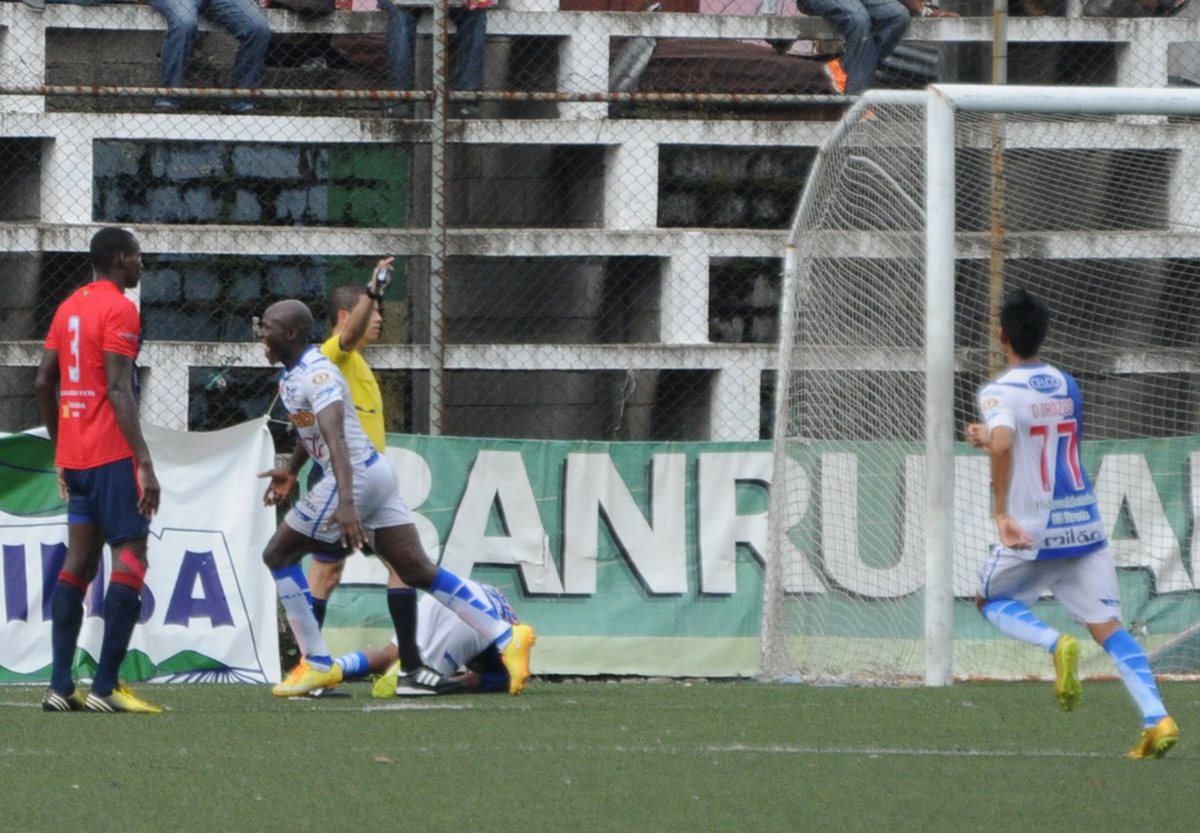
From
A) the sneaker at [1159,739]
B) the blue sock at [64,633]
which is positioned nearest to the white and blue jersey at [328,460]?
the blue sock at [64,633]

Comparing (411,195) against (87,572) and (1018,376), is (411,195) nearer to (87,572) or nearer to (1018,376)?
(87,572)

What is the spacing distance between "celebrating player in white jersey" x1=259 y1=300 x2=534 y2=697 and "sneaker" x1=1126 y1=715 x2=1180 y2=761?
9.06ft

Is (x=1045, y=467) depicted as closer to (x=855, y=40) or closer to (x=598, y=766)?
(x=598, y=766)

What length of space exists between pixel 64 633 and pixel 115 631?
262mm

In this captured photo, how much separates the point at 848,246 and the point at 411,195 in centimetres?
306

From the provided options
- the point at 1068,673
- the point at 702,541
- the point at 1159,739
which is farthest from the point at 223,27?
the point at 1159,739

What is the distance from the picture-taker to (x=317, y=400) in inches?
318

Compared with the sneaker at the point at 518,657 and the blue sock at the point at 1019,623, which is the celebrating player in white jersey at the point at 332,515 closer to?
the sneaker at the point at 518,657

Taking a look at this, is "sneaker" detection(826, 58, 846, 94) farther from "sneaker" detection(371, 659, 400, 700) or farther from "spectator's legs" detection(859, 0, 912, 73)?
"sneaker" detection(371, 659, 400, 700)

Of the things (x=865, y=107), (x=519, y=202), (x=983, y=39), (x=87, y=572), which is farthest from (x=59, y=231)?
(x=983, y=39)

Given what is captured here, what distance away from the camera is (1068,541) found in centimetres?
696

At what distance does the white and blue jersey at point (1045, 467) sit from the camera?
22.8 ft

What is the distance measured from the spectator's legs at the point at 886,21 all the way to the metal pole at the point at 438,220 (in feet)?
10.1

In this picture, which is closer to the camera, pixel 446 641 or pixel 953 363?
pixel 446 641
